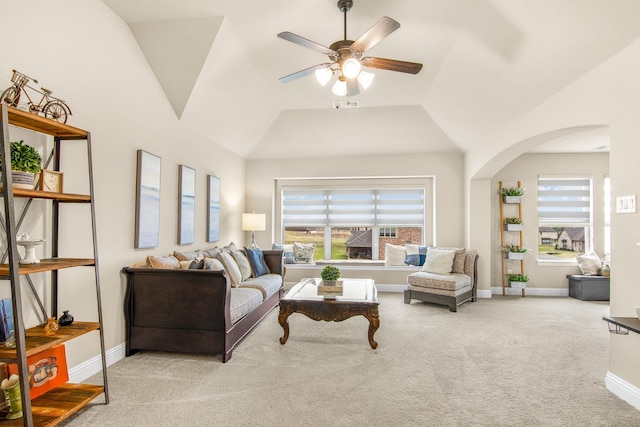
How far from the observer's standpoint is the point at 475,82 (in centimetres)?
389

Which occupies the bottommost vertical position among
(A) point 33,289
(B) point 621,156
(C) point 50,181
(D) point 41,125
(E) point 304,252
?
(E) point 304,252

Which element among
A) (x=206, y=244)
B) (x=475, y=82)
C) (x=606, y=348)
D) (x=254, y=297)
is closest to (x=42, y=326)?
(x=254, y=297)

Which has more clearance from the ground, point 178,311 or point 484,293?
point 178,311

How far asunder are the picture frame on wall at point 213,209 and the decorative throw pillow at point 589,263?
626 cm

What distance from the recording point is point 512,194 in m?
6.06

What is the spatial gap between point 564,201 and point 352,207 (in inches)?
155

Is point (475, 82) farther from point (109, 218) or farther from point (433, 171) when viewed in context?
point (109, 218)

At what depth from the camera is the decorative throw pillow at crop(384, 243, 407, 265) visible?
6.46 metres

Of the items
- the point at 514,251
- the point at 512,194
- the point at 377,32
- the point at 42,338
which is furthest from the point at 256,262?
the point at 512,194

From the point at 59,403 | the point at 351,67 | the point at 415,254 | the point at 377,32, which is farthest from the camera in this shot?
the point at 415,254

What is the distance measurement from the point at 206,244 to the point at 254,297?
1.44 m

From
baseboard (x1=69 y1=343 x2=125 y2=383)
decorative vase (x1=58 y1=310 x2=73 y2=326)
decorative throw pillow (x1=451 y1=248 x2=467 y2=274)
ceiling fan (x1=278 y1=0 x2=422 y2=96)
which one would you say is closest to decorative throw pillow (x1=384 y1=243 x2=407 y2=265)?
decorative throw pillow (x1=451 y1=248 x2=467 y2=274)

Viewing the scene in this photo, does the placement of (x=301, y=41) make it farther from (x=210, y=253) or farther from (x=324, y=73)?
(x=210, y=253)

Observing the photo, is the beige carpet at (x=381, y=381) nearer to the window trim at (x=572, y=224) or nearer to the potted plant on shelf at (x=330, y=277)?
the potted plant on shelf at (x=330, y=277)
